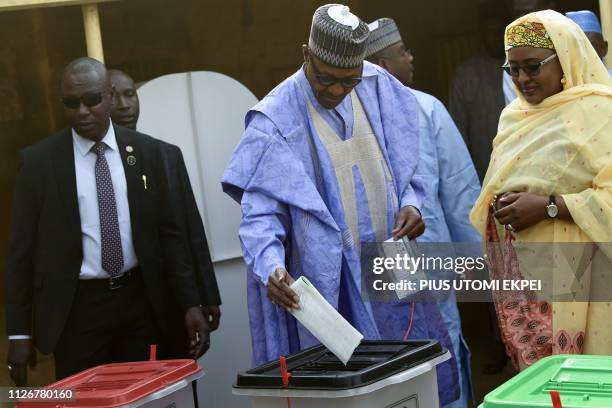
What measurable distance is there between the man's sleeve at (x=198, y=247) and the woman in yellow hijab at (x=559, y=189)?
168 cm

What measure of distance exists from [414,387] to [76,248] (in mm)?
1975

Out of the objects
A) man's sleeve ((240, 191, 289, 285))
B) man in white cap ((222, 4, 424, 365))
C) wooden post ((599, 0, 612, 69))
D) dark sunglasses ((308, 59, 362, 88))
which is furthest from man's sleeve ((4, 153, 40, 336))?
wooden post ((599, 0, 612, 69))

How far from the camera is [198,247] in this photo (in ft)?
19.4

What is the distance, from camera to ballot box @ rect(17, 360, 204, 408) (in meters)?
4.18

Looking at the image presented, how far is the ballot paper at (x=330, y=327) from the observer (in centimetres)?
392

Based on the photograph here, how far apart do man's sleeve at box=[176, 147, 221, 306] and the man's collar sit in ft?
1.27

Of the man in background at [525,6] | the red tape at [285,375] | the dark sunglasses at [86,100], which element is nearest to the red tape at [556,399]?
the red tape at [285,375]

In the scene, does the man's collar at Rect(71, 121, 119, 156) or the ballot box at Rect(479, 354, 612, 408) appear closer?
the ballot box at Rect(479, 354, 612, 408)

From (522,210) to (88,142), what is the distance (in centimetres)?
211

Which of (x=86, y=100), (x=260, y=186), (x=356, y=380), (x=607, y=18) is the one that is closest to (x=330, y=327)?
(x=356, y=380)

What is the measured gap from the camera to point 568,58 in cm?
468

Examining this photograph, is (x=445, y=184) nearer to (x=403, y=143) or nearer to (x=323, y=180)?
(x=403, y=143)

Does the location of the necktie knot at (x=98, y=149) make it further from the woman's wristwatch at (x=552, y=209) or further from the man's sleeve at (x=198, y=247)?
the woman's wristwatch at (x=552, y=209)

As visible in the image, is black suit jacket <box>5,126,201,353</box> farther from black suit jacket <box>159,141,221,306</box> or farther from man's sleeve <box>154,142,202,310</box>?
black suit jacket <box>159,141,221,306</box>
